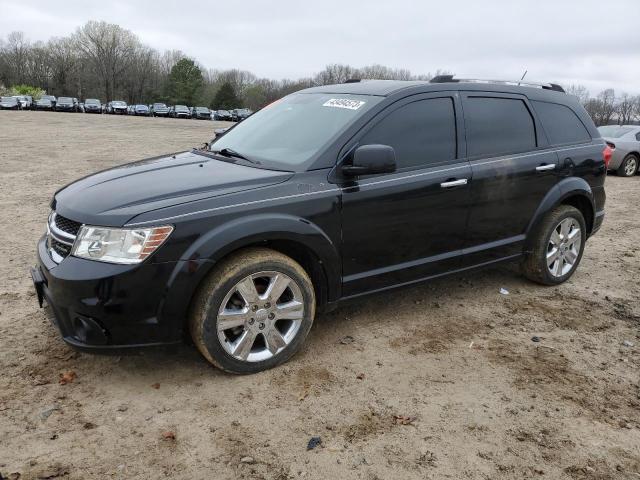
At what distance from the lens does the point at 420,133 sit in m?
4.05

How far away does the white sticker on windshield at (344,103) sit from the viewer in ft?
12.9

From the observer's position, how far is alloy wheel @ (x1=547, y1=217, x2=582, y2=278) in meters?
5.07

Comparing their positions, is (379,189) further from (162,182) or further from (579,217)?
(579,217)

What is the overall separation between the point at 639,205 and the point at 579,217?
6048 mm

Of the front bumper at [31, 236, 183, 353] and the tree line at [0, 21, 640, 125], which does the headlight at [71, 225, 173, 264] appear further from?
the tree line at [0, 21, 640, 125]

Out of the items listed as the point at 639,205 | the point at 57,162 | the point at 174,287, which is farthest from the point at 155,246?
the point at 57,162

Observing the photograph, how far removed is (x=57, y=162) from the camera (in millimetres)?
12625

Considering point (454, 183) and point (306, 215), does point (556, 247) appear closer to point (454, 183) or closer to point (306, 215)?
point (454, 183)

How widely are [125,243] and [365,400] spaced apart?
166cm

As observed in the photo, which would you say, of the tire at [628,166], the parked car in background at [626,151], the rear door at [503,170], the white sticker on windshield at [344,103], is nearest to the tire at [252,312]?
the white sticker on windshield at [344,103]

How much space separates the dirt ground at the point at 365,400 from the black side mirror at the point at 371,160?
128cm

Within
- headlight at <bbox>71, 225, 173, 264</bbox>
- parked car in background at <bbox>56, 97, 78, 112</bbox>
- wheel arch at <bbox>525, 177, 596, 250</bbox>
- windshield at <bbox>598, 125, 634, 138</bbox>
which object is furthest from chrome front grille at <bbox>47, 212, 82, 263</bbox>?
parked car in background at <bbox>56, 97, 78, 112</bbox>

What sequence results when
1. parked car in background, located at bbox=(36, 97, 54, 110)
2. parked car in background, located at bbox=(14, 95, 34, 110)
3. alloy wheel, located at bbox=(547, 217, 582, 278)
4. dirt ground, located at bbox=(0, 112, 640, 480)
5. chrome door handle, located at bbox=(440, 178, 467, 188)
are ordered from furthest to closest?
parked car in background, located at bbox=(36, 97, 54, 110) < parked car in background, located at bbox=(14, 95, 34, 110) < alloy wheel, located at bbox=(547, 217, 582, 278) < chrome door handle, located at bbox=(440, 178, 467, 188) < dirt ground, located at bbox=(0, 112, 640, 480)

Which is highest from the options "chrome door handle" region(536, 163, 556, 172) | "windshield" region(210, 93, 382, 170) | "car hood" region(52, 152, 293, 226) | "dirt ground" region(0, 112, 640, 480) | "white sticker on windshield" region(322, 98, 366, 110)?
"white sticker on windshield" region(322, 98, 366, 110)
